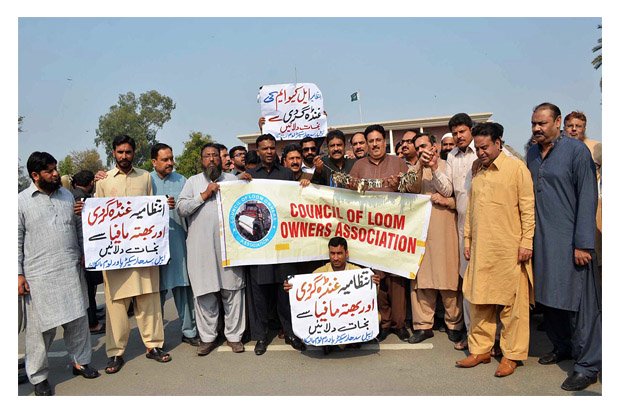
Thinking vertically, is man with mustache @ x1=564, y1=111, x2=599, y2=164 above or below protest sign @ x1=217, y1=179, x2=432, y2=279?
above

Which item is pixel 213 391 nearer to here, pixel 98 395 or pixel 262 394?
pixel 262 394

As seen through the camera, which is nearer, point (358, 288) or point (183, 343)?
point (358, 288)

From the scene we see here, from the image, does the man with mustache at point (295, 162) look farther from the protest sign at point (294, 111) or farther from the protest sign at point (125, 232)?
the protest sign at point (294, 111)

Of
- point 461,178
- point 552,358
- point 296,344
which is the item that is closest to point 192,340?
point 296,344

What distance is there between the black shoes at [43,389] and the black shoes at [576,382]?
4.14 metres

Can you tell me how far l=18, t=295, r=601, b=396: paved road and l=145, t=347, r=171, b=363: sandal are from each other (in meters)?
0.06

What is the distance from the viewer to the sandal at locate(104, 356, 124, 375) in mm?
4395

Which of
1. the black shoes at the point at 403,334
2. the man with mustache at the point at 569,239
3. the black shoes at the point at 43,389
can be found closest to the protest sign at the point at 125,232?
the black shoes at the point at 43,389

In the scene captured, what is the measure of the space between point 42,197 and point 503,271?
12.9ft

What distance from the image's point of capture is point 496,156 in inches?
159

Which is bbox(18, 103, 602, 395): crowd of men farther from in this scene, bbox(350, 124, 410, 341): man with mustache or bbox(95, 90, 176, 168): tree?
bbox(95, 90, 176, 168): tree

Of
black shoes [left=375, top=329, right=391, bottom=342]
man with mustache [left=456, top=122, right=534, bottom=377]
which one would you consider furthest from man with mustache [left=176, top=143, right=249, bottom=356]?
man with mustache [left=456, top=122, right=534, bottom=377]

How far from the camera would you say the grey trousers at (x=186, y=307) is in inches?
201

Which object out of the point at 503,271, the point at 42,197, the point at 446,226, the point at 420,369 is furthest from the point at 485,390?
the point at 42,197
